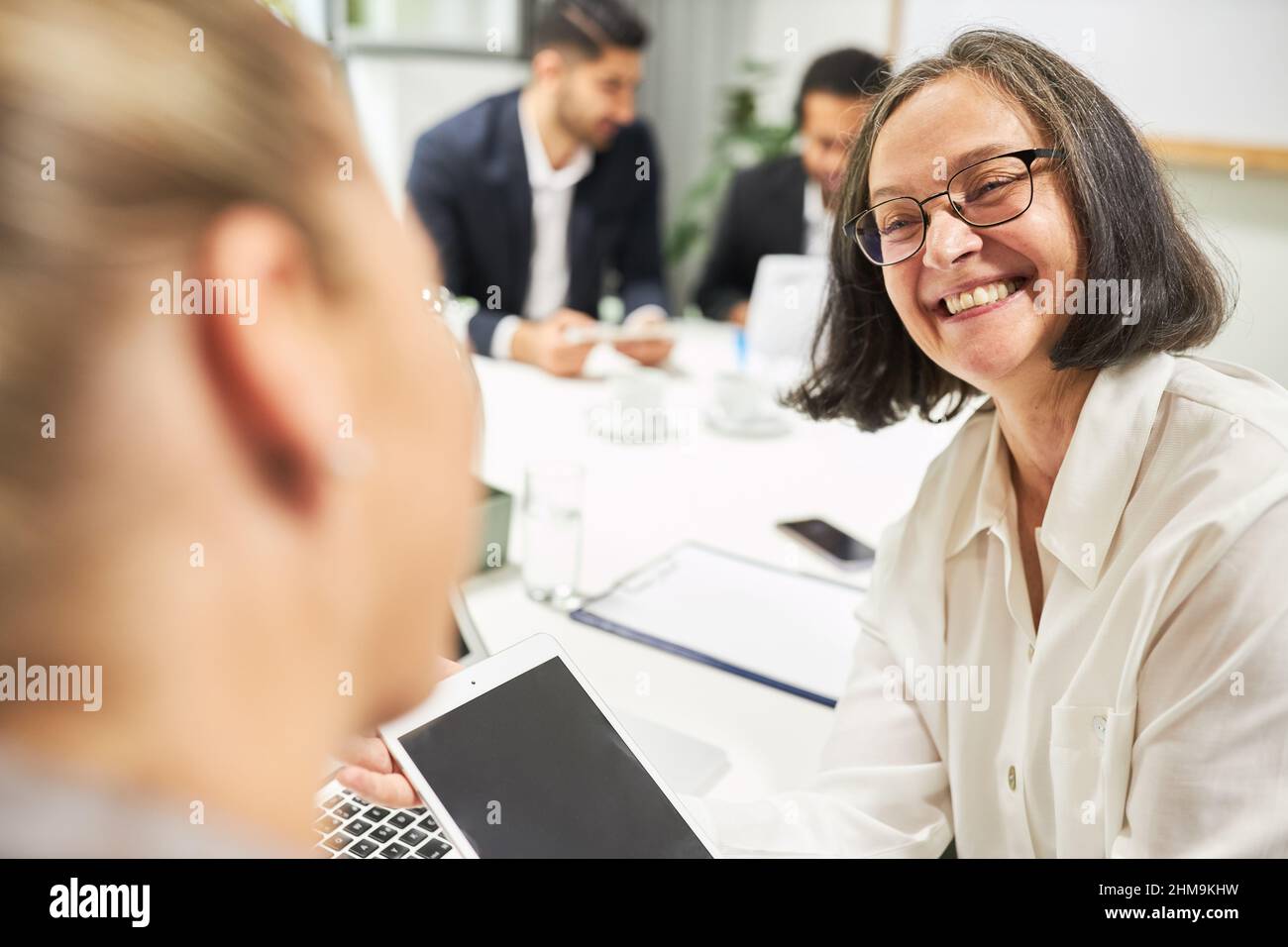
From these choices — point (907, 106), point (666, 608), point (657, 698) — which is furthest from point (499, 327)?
point (907, 106)

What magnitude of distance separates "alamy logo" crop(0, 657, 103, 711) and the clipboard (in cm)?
68

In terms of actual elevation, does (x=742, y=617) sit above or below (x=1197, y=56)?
below

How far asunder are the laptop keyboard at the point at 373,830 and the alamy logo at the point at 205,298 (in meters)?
0.43

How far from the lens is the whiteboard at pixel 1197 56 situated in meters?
1.73

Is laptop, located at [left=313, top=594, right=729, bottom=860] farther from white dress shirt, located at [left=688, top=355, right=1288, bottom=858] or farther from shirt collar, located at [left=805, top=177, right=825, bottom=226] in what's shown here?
shirt collar, located at [left=805, top=177, right=825, bottom=226]

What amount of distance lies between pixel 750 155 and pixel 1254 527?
2.73 metres

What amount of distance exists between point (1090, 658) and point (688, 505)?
66 cm

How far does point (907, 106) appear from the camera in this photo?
670 mm

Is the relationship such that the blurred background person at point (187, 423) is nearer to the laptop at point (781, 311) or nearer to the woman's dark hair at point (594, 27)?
the laptop at point (781, 311)

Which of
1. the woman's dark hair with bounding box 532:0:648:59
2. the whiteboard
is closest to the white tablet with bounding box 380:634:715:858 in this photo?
the whiteboard

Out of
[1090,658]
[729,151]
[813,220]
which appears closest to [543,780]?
[1090,658]

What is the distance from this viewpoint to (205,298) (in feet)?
0.78

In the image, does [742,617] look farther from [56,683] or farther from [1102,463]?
[56,683]
